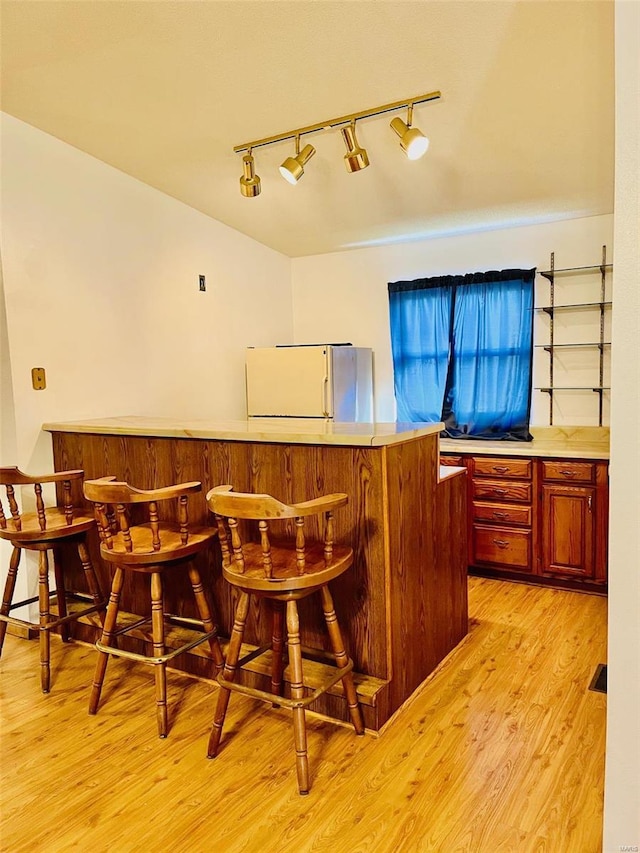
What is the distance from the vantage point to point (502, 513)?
3.71m

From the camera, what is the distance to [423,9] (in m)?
2.13

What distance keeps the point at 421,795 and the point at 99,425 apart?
212 cm

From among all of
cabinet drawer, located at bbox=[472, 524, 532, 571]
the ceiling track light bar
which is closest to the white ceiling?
the ceiling track light bar

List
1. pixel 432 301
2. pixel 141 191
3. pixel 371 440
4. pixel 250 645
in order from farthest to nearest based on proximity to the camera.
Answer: pixel 432 301 → pixel 141 191 → pixel 250 645 → pixel 371 440

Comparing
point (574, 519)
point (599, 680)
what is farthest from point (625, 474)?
point (574, 519)

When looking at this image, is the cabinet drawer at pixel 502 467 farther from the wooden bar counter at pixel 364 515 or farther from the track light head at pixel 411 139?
the track light head at pixel 411 139

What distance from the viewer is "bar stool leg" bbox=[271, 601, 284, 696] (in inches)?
88.0

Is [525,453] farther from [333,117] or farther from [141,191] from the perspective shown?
[141,191]

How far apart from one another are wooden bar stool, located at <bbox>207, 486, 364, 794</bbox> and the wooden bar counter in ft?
0.54

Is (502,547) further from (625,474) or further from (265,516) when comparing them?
(625,474)

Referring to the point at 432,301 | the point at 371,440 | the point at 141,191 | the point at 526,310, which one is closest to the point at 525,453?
the point at 526,310

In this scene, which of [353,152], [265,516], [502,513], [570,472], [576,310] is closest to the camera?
[265,516]

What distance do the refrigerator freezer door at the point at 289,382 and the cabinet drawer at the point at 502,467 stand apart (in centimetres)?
106

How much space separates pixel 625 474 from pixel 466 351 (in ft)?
10.2
